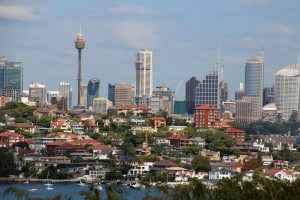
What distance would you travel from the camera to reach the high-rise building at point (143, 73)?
7050 centimetres

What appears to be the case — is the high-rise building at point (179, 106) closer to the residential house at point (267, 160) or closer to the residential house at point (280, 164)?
the residential house at point (267, 160)

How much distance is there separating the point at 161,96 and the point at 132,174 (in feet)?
122

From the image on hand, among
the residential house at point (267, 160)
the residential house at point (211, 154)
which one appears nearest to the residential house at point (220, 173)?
the residential house at point (267, 160)

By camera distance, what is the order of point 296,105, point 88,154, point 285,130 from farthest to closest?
point 296,105
point 285,130
point 88,154

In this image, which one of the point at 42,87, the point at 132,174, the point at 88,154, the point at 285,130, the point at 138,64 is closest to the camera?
the point at 132,174

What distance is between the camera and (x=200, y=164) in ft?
104

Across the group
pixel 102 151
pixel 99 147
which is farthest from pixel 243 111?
pixel 102 151

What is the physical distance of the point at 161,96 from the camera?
67625 mm

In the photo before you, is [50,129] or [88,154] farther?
[50,129]

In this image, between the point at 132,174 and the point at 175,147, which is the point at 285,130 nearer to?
the point at 175,147

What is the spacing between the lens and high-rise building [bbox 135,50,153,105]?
2776 inches

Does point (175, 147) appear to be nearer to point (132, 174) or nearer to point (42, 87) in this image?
point (132, 174)

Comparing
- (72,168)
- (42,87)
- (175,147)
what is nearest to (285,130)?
(42,87)

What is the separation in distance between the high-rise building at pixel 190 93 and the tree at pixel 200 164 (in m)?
35.0
